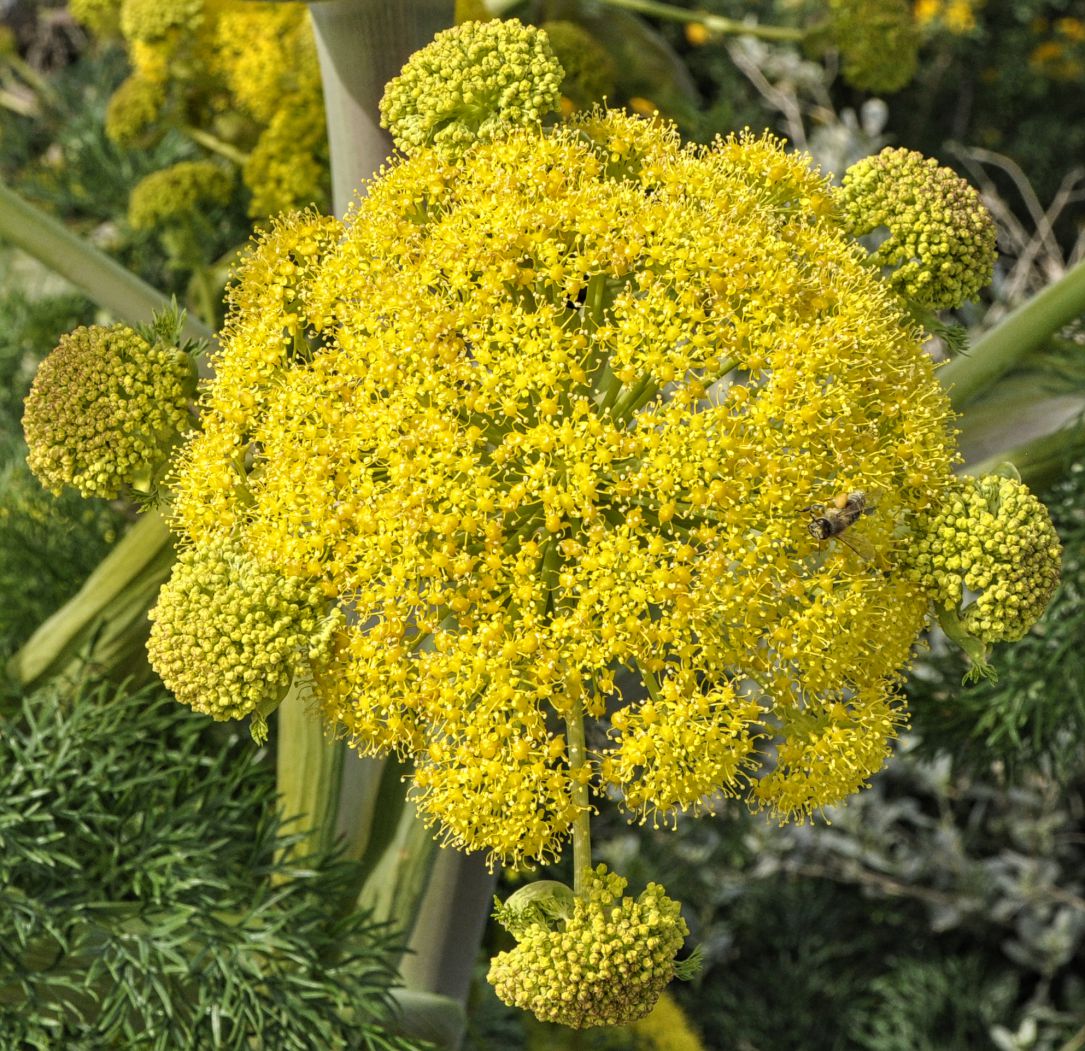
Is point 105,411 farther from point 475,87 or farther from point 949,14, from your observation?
point 949,14

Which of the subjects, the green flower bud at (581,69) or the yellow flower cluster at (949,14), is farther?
the yellow flower cluster at (949,14)

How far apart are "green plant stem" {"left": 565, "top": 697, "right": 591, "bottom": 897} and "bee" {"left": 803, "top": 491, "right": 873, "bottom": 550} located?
0.20 m

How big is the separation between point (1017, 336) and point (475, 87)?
2.17 ft

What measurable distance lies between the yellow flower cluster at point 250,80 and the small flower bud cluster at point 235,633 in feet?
2.46

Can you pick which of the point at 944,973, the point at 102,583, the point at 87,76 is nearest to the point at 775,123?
the point at 87,76

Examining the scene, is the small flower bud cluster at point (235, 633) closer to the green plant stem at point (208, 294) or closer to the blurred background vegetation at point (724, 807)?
the blurred background vegetation at point (724, 807)

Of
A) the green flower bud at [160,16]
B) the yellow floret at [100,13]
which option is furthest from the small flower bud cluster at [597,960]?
the yellow floret at [100,13]

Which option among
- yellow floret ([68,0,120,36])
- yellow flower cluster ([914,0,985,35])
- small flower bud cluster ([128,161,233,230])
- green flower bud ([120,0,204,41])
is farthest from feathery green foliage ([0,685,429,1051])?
yellow flower cluster ([914,0,985,35])

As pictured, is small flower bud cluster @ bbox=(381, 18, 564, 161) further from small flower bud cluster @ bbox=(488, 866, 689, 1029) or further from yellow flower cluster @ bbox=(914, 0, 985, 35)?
yellow flower cluster @ bbox=(914, 0, 985, 35)

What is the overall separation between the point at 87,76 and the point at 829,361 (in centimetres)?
217

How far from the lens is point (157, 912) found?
1.29 meters

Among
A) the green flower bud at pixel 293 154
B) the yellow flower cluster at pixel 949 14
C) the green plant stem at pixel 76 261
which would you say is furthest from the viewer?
the yellow flower cluster at pixel 949 14

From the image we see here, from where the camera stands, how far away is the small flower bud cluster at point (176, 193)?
164cm

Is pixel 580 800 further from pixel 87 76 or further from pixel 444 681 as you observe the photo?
pixel 87 76
